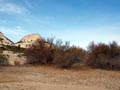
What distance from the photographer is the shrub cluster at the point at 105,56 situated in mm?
34312

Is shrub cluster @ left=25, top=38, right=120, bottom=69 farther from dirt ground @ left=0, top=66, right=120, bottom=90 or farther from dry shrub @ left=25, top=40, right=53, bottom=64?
dirt ground @ left=0, top=66, right=120, bottom=90

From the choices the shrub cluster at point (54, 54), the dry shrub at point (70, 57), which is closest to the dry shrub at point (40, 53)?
the shrub cluster at point (54, 54)

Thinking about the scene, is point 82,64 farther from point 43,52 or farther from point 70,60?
point 43,52

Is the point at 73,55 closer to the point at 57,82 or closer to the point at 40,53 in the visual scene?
the point at 40,53

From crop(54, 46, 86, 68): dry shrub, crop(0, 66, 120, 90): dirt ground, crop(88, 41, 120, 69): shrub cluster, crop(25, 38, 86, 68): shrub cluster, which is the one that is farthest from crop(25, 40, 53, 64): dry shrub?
crop(0, 66, 120, 90): dirt ground

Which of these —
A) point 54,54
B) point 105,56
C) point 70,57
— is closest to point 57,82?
point 70,57

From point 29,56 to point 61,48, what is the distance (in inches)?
203

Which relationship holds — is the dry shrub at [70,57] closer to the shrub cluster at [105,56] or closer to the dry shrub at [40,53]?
the shrub cluster at [105,56]

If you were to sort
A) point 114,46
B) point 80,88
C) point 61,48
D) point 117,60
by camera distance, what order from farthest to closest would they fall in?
point 61,48 → point 114,46 → point 117,60 → point 80,88

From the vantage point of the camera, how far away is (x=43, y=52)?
39.9 meters

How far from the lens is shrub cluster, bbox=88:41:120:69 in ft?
113

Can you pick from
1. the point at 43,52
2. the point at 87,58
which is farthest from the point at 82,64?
the point at 43,52

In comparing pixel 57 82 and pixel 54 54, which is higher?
pixel 54 54

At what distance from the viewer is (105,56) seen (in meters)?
35.3
